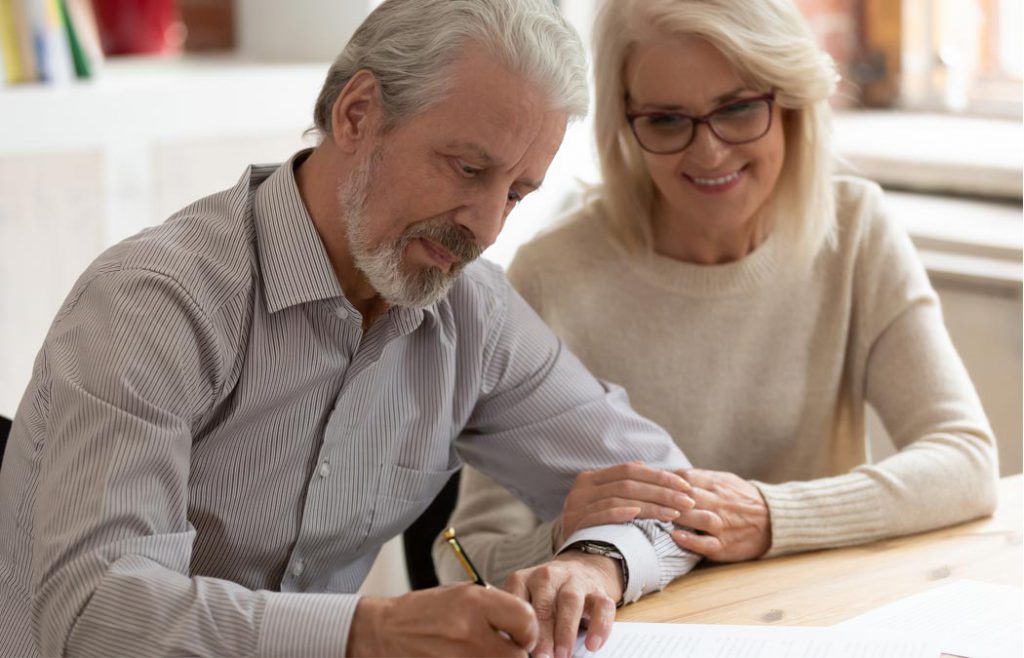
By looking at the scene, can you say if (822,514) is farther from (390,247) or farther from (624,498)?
(390,247)

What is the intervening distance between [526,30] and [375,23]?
204 millimetres

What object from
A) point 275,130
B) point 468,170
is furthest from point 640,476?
point 275,130

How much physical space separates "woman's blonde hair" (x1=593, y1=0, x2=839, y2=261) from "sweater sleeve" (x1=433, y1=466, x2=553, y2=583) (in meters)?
0.51

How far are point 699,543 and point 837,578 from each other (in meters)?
0.19

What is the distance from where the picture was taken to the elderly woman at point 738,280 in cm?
199

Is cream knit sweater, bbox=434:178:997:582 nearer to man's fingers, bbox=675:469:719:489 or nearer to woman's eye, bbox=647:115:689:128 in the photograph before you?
woman's eye, bbox=647:115:689:128

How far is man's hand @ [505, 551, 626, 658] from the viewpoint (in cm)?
143

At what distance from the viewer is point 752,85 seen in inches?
79.2

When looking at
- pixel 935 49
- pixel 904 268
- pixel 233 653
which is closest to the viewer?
pixel 233 653

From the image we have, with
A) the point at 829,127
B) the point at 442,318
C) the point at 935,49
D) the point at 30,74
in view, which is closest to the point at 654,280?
the point at 829,127

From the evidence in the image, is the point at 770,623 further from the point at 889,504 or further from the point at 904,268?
the point at 904,268

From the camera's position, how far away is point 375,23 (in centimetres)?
156

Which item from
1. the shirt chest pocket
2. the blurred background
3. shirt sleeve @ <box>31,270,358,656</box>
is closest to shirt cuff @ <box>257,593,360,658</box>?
shirt sleeve @ <box>31,270,358,656</box>

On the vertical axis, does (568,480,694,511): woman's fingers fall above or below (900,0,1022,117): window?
below
